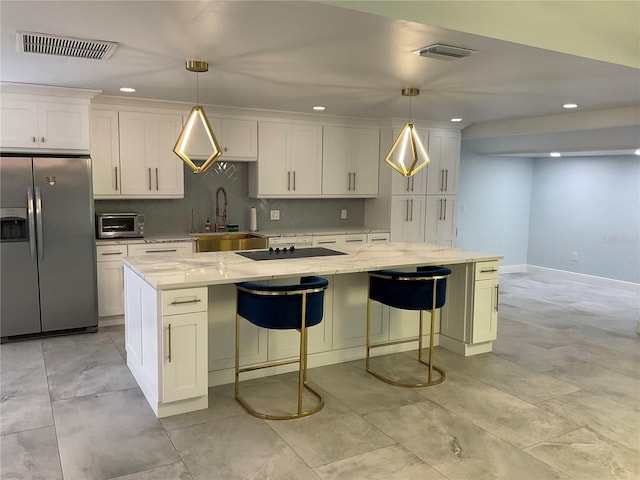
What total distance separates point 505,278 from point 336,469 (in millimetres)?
6243

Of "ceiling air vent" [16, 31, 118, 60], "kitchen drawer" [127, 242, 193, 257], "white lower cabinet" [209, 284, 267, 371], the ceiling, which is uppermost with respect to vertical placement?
the ceiling

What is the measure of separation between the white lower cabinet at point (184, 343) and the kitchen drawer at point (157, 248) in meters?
2.07

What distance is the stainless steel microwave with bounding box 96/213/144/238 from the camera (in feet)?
17.2

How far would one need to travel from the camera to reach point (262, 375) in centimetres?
396

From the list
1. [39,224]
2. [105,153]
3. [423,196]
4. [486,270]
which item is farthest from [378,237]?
[39,224]

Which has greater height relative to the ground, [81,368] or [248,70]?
[248,70]

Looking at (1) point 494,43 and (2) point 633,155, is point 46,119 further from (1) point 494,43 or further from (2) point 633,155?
(2) point 633,155

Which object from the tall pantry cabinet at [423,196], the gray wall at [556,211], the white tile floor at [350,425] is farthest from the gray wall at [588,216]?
the white tile floor at [350,425]

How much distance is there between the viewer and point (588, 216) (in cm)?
809

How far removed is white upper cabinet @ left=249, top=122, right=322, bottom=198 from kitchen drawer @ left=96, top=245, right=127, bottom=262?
1717mm

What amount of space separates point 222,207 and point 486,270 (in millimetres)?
3212

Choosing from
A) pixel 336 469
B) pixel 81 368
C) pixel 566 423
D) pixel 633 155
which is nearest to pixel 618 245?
pixel 633 155

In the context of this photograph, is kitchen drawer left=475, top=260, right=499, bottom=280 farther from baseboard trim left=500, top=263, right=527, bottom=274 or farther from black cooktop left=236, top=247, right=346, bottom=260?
baseboard trim left=500, top=263, right=527, bottom=274

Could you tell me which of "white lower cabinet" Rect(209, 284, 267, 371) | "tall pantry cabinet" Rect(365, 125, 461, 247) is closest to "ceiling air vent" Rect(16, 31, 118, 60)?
"white lower cabinet" Rect(209, 284, 267, 371)
